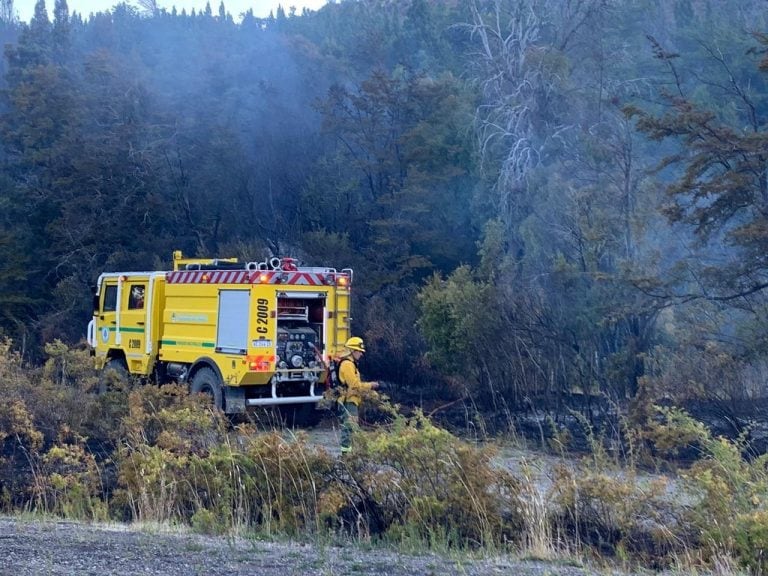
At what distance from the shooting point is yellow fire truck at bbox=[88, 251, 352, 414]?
44.4 feet

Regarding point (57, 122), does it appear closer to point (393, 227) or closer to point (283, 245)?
point (283, 245)

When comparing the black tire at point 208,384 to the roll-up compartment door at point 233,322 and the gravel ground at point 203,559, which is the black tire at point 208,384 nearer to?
the roll-up compartment door at point 233,322

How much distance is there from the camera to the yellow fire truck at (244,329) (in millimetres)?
13523

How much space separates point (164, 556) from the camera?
633 cm

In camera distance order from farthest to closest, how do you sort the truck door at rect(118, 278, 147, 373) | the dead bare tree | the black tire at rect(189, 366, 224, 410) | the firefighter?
the dead bare tree, the truck door at rect(118, 278, 147, 373), the black tire at rect(189, 366, 224, 410), the firefighter

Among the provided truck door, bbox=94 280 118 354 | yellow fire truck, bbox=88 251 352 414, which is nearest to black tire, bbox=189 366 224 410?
yellow fire truck, bbox=88 251 352 414

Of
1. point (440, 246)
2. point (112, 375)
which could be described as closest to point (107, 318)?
point (112, 375)

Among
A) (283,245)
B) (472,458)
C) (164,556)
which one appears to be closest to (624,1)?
(283,245)

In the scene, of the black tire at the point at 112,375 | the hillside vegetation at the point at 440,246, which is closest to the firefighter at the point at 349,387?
the hillside vegetation at the point at 440,246

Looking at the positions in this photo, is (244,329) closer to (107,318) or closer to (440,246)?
(107,318)

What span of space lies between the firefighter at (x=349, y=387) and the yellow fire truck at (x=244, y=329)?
9.78ft

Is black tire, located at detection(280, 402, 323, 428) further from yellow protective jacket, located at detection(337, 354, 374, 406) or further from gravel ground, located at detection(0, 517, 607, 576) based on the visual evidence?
gravel ground, located at detection(0, 517, 607, 576)

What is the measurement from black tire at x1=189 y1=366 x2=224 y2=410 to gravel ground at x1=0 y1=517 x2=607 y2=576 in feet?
21.5

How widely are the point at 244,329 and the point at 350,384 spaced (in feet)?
12.2
